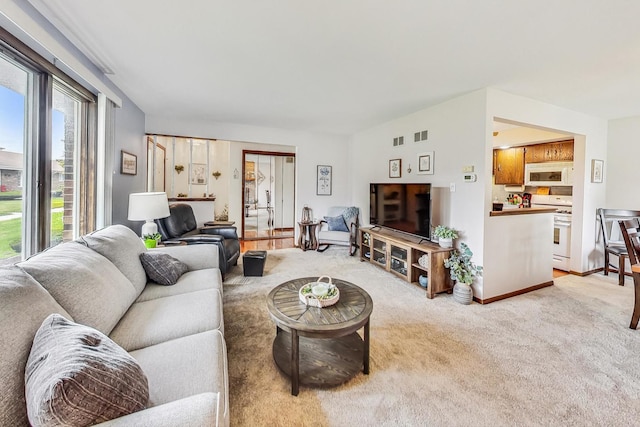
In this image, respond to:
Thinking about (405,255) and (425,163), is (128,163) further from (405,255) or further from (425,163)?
(425,163)

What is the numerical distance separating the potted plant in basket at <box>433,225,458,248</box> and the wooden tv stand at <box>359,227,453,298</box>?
0.07 m

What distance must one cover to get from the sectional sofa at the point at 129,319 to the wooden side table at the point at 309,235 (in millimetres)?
3089

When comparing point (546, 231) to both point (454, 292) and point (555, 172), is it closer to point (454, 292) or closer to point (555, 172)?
point (454, 292)

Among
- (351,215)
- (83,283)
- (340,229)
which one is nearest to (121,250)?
(83,283)

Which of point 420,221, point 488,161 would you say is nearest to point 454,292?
point 420,221

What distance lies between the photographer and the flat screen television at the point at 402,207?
3443 mm

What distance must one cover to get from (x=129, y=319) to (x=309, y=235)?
12.8 feet

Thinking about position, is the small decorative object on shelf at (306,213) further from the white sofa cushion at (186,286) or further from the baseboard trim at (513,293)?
the baseboard trim at (513,293)

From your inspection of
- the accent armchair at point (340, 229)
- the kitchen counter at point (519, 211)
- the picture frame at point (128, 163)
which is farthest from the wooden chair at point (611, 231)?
the picture frame at point (128, 163)

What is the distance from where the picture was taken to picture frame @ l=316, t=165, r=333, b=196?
18.5 feet

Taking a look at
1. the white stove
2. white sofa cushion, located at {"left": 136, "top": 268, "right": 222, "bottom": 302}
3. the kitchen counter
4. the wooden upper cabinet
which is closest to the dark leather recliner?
white sofa cushion, located at {"left": 136, "top": 268, "right": 222, "bottom": 302}

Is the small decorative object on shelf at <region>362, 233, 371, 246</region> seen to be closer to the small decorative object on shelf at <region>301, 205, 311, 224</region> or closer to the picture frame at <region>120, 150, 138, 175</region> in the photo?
the small decorative object on shelf at <region>301, 205, 311, 224</region>

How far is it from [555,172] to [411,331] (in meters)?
4.49

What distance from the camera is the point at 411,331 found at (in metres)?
2.35
